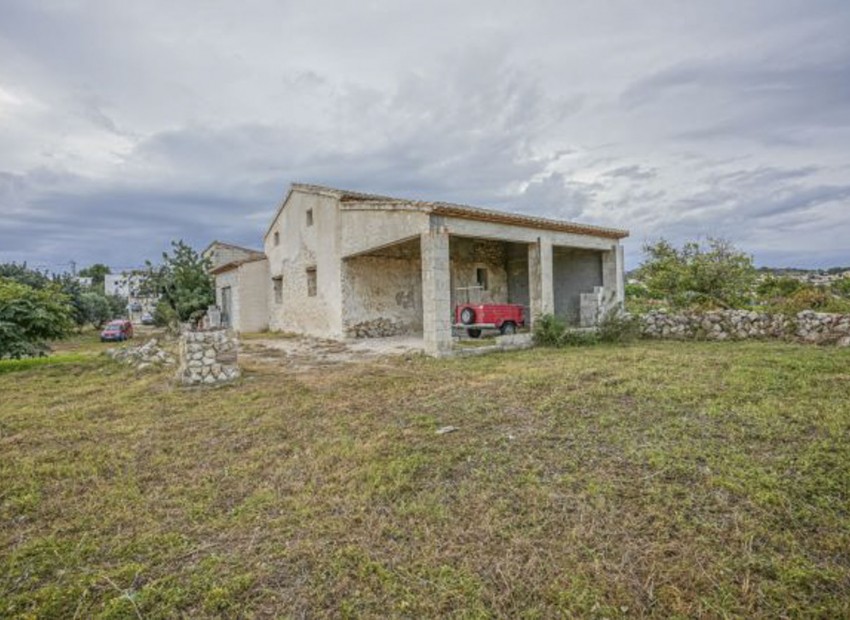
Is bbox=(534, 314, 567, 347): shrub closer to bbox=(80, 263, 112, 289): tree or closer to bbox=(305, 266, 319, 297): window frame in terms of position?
bbox=(305, 266, 319, 297): window frame

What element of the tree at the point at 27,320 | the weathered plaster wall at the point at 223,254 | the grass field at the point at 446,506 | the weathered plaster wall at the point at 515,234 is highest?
the weathered plaster wall at the point at 223,254

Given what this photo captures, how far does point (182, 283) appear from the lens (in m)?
22.0

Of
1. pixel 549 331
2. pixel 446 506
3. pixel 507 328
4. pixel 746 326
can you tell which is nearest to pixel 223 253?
pixel 507 328

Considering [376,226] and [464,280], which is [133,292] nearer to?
[464,280]

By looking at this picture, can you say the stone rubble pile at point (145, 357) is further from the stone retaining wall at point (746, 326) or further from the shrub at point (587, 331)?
the stone retaining wall at point (746, 326)

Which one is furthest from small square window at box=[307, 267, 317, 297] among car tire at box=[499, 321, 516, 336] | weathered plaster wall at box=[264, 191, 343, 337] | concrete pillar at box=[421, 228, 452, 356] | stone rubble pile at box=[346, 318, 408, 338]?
concrete pillar at box=[421, 228, 452, 356]

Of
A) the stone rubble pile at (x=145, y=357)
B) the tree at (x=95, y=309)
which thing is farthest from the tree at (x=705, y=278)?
the tree at (x=95, y=309)

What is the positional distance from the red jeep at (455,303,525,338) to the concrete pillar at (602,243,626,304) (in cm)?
369

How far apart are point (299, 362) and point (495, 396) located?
5.73 m

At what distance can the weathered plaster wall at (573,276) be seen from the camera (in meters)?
16.0

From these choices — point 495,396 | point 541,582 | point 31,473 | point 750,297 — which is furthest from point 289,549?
point 750,297

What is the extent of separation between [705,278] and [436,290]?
11.2 m

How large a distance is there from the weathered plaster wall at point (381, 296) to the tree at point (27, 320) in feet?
25.3

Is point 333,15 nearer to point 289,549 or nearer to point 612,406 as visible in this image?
point 612,406
